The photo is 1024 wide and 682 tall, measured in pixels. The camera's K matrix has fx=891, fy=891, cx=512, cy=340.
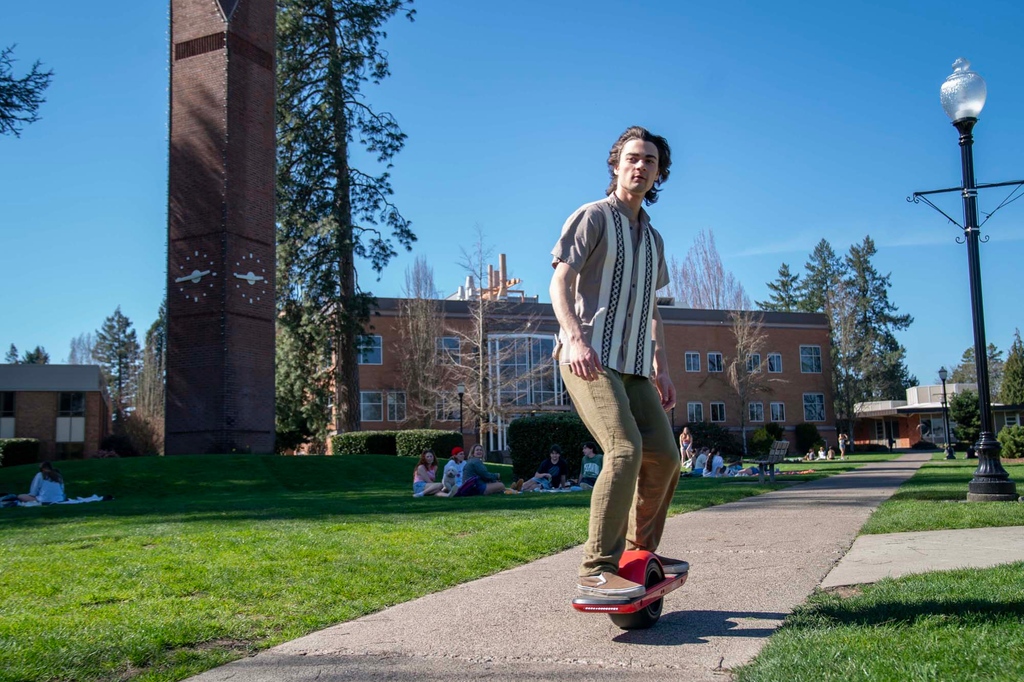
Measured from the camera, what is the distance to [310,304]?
3272cm

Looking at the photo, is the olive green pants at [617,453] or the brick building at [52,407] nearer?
the olive green pants at [617,453]

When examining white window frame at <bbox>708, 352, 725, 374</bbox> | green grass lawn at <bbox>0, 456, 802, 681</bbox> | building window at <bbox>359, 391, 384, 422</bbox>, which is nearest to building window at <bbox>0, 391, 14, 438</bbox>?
building window at <bbox>359, 391, 384, 422</bbox>

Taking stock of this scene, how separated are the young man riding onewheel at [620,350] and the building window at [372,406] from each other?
44.0 meters

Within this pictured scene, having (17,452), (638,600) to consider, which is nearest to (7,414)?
(17,452)

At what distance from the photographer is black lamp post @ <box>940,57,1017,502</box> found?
10352 mm

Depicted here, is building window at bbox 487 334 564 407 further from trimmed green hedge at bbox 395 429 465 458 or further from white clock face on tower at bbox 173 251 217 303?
white clock face on tower at bbox 173 251 217 303

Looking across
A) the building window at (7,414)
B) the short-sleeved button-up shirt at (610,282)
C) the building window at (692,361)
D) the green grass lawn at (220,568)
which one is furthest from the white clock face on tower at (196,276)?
the building window at (692,361)

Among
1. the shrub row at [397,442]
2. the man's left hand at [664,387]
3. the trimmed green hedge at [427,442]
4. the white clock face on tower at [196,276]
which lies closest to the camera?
the man's left hand at [664,387]

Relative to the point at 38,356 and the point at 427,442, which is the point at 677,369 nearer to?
the point at 427,442

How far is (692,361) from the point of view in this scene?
55344 millimetres

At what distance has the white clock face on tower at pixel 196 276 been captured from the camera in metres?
23.1

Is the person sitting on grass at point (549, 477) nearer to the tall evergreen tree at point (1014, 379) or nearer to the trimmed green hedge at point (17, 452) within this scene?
the trimmed green hedge at point (17, 452)

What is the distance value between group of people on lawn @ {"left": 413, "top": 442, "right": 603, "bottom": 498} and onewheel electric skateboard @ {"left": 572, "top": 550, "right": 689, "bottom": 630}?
10.6 m

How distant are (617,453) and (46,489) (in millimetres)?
15021
